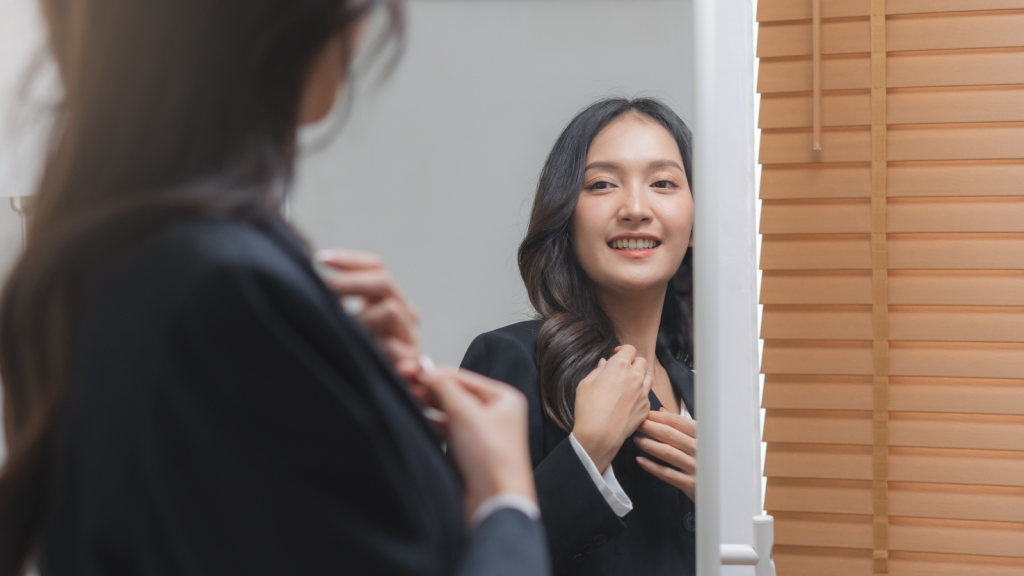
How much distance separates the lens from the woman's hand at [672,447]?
1.07m

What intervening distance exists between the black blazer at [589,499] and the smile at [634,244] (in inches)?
5.7

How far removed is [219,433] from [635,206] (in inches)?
29.0

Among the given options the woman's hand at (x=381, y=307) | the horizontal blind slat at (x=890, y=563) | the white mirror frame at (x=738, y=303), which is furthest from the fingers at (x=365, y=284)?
the horizontal blind slat at (x=890, y=563)

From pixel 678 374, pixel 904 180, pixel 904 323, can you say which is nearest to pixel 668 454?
pixel 678 374

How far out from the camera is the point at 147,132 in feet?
1.64

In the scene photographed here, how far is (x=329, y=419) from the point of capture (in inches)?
18.9

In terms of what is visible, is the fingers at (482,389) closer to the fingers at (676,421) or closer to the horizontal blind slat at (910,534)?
the fingers at (676,421)

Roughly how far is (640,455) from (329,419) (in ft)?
2.20

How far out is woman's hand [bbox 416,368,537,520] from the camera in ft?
1.93

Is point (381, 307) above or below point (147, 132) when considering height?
below

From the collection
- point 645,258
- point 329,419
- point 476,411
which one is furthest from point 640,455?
point 329,419

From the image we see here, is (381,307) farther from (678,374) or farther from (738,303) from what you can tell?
(738,303)

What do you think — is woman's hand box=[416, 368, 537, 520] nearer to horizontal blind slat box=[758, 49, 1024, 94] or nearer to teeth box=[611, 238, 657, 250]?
teeth box=[611, 238, 657, 250]

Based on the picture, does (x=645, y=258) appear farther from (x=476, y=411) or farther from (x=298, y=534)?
(x=298, y=534)
